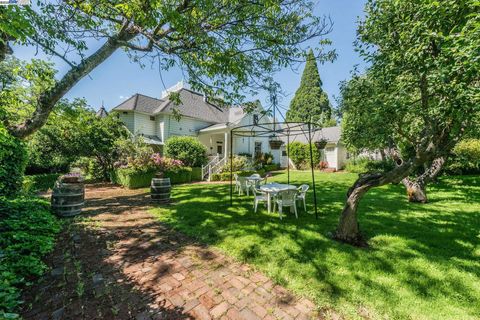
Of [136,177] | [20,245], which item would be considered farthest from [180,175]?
[20,245]

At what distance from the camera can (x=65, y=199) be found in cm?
618

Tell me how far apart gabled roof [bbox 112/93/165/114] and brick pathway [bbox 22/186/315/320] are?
1478 centimetres

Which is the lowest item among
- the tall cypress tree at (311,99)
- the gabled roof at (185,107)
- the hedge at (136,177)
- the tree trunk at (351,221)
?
the tree trunk at (351,221)

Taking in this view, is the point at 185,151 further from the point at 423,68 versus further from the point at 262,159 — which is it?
the point at 423,68

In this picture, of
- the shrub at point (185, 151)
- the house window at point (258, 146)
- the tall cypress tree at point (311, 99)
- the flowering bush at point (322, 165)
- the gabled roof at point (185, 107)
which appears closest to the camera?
the shrub at point (185, 151)

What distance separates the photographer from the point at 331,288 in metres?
3.23

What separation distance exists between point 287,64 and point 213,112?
16.7 m

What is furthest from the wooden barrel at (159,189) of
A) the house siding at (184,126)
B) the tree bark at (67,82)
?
the house siding at (184,126)

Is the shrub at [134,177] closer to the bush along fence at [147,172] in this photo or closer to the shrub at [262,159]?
the bush along fence at [147,172]

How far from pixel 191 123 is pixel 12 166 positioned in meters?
14.7

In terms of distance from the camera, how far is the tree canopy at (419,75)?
3.21 meters

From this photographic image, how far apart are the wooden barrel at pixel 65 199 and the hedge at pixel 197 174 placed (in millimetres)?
9527

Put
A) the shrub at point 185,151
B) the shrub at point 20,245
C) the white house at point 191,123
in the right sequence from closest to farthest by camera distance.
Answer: the shrub at point 20,245
the shrub at point 185,151
the white house at point 191,123

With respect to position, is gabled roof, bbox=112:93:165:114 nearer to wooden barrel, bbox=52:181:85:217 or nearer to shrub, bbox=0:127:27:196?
shrub, bbox=0:127:27:196
